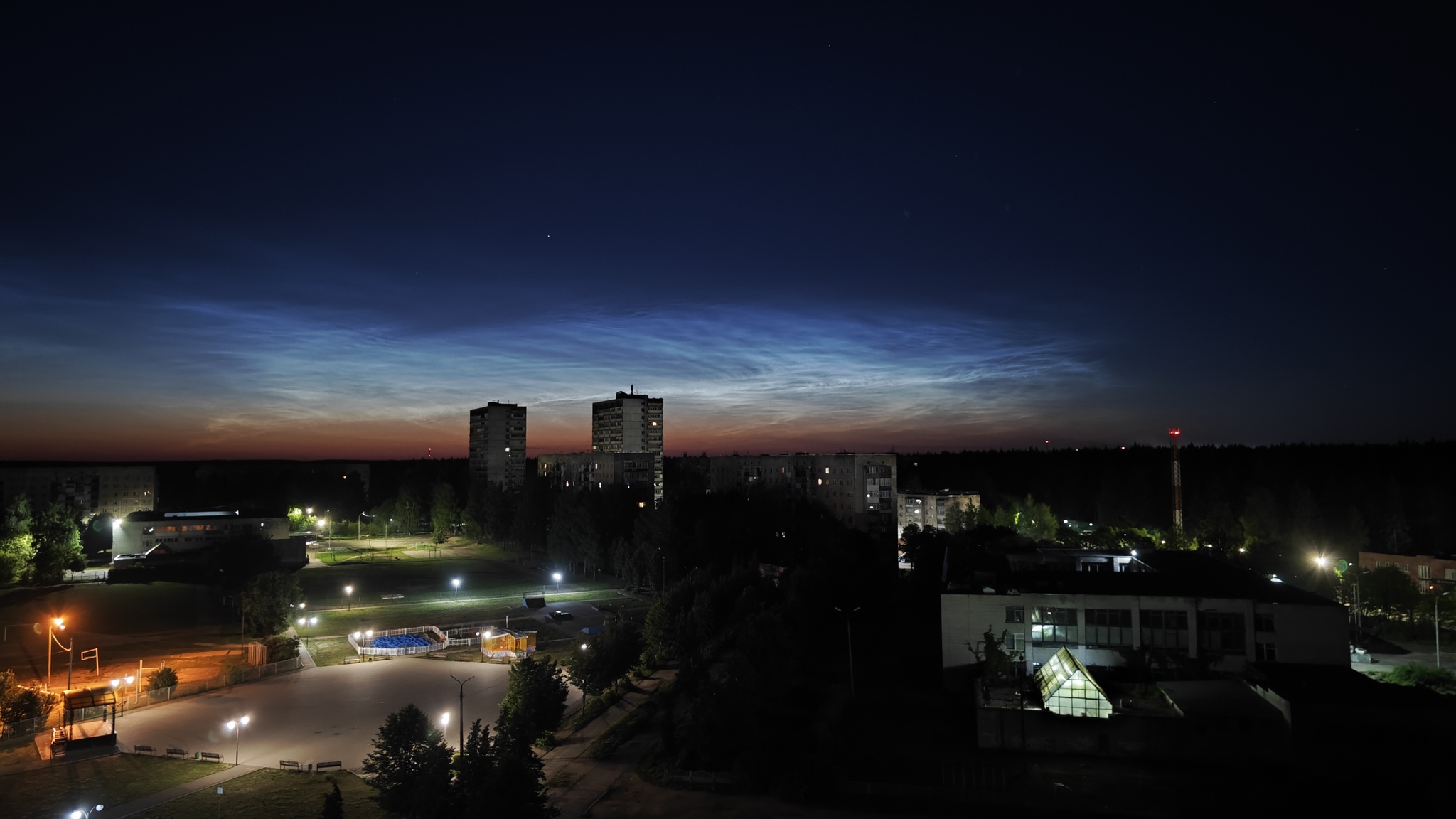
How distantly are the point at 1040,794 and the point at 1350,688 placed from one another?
1089 cm

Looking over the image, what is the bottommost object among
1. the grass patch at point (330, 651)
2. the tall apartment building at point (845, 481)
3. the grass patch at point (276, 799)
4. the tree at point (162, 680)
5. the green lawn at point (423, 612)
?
the green lawn at point (423, 612)

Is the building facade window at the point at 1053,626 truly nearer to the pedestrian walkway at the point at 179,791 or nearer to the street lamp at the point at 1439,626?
the street lamp at the point at 1439,626

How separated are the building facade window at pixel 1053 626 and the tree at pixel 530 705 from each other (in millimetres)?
17219

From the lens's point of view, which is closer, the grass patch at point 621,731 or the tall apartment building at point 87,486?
the grass patch at point 621,731

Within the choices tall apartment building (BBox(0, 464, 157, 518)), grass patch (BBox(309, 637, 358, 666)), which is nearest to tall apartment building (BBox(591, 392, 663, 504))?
tall apartment building (BBox(0, 464, 157, 518))

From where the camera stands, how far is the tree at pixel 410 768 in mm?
17172

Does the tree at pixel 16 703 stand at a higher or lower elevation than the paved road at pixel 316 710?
higher

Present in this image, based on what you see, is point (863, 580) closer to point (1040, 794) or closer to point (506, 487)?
point (1040, 794)

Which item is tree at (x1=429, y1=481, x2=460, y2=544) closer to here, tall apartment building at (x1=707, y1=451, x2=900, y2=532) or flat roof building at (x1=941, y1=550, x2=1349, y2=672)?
tall apartment building at (x1=707, y1=451, x2=900, y2=532)

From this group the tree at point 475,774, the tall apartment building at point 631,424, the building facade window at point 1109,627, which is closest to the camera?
the tree at point 475,774

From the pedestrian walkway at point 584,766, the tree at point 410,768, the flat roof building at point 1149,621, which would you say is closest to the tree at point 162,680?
the pedestrian walkway at point 584,766

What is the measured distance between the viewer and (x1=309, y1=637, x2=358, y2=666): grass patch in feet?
120

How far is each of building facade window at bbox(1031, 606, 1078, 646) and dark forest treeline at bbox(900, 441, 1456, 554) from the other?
42.9 meters

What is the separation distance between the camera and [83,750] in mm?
23609
